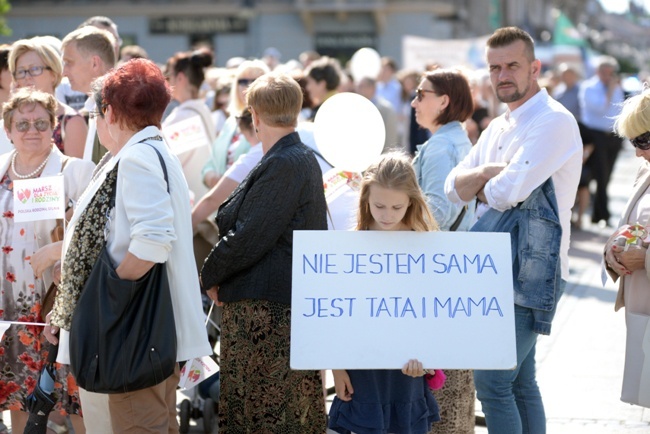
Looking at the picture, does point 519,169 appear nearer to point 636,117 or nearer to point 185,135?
point 636,117

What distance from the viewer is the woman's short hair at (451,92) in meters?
5.55

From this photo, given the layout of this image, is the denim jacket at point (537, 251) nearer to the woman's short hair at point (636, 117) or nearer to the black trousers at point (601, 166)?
the woman's short hair at point (636, 117)

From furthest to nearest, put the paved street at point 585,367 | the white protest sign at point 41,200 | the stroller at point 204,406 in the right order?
the paved street at point 585,367 < the stroller at point 204,406 < the white protest sign at point 41,200

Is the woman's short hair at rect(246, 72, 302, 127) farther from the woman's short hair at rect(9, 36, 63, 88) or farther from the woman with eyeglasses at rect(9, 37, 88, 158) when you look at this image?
the woman's short hair at rect(9, 36, 63, 88)

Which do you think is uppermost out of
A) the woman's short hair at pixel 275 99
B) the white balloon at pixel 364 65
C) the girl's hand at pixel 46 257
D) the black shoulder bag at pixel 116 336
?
the white balloon at pixel 364 65

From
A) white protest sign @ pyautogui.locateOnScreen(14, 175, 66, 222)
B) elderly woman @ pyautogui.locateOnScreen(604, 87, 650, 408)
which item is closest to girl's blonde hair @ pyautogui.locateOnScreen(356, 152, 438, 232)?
elderly woman @ pyautogui.locateOnScreen(604, 87, 650, 408)

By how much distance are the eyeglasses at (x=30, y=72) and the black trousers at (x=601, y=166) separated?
10.0 meters

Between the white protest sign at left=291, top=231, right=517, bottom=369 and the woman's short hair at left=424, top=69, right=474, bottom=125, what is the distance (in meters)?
1.37

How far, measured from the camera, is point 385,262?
430 centimetres

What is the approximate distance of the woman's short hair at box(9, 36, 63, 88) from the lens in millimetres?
6145

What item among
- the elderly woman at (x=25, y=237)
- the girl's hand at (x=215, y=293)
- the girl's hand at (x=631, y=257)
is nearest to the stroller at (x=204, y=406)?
the elderly woman at (x=25, y=237)

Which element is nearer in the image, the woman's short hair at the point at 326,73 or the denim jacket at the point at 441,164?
the denim jacket at the point at 441,164

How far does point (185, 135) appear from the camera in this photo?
705 cm

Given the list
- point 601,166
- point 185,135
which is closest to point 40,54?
point 185,135
